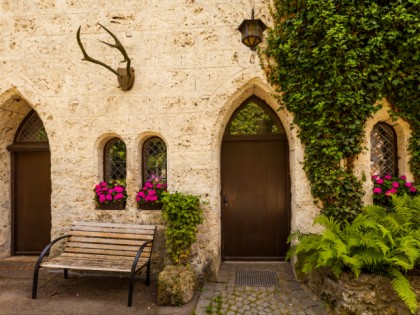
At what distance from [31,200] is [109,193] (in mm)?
2125

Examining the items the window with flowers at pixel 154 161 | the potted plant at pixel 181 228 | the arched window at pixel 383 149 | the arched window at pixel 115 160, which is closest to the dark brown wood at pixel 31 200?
the arched window at pixel 115 160

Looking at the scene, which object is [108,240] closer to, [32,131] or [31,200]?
[31,200]

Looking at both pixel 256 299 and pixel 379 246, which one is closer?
pixel 379 246

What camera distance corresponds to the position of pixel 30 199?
5.20 metres

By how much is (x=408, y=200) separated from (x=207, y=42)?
3.89 meters

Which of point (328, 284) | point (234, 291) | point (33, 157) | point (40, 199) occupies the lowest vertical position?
point (234, 291)

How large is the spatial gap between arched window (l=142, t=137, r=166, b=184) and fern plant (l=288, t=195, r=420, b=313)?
2613 millimetres

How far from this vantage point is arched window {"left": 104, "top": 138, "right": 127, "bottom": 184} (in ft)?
15.4

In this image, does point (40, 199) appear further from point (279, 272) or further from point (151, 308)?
point (279, 272)

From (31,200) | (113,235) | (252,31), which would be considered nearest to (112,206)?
(113,235)

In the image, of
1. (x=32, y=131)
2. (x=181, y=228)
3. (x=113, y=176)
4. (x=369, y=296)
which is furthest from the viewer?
(x=32, y=131)

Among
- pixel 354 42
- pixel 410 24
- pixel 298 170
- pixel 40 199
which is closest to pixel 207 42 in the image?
pixel 354 42

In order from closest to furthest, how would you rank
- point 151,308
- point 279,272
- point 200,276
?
point 151,308 → point 200,276 → point 279,272

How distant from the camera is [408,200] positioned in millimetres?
3549
